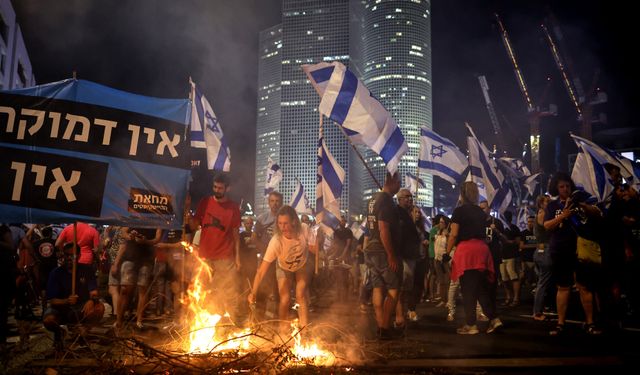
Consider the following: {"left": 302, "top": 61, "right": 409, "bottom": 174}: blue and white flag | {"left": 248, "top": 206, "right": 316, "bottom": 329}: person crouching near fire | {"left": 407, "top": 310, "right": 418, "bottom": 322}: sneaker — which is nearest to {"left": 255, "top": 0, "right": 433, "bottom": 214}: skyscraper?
{"left": 302, "top": 61, "right": 409, "bottom": 174}: blue and white flag

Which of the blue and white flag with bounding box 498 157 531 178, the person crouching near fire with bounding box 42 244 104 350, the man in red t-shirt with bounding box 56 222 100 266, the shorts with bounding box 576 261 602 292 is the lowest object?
the person crouching near fire with bounding box 42 244 104 350

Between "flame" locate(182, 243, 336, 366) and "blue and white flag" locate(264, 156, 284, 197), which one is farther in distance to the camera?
"blue and white flag" locate(264, 156, 284, 197)

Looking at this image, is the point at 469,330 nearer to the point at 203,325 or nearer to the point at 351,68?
the point at 203,325

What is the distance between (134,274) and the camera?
6.71 meters

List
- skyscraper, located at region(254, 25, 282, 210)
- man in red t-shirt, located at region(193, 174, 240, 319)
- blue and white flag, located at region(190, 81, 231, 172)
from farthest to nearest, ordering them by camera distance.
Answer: skyscraper, located at region(254, 25, 282, 210) < blue and white flag, located at region(190, 81, 231, 172) < man in red t-shirt, located at region(193, 174, 240, 319)

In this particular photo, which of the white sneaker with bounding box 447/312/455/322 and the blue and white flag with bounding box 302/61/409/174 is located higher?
the blue and white flag with bounding box 302/61/409/174

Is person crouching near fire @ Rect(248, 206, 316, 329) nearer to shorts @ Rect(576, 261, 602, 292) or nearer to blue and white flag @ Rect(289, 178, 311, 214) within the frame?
shorts @ Rect(576, 261, 602, 292)

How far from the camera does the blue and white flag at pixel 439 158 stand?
12859mm

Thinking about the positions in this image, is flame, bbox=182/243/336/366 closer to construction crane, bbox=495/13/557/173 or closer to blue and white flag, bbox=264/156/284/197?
blue and white flag, bbox=264/156/284/197

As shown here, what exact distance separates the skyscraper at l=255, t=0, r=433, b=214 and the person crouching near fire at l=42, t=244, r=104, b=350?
11462 centimetres

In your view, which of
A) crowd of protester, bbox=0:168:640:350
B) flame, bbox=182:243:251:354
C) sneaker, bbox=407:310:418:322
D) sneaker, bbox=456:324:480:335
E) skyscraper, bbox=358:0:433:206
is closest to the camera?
flame, bbox=182:243:251:354

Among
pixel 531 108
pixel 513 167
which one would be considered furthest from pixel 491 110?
pixel 513 167

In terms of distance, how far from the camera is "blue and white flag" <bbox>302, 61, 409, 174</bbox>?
9.23 m

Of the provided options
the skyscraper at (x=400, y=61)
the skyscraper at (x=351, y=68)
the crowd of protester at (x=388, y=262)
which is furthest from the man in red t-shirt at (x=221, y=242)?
the skyscraper at (x=400, y=61)
